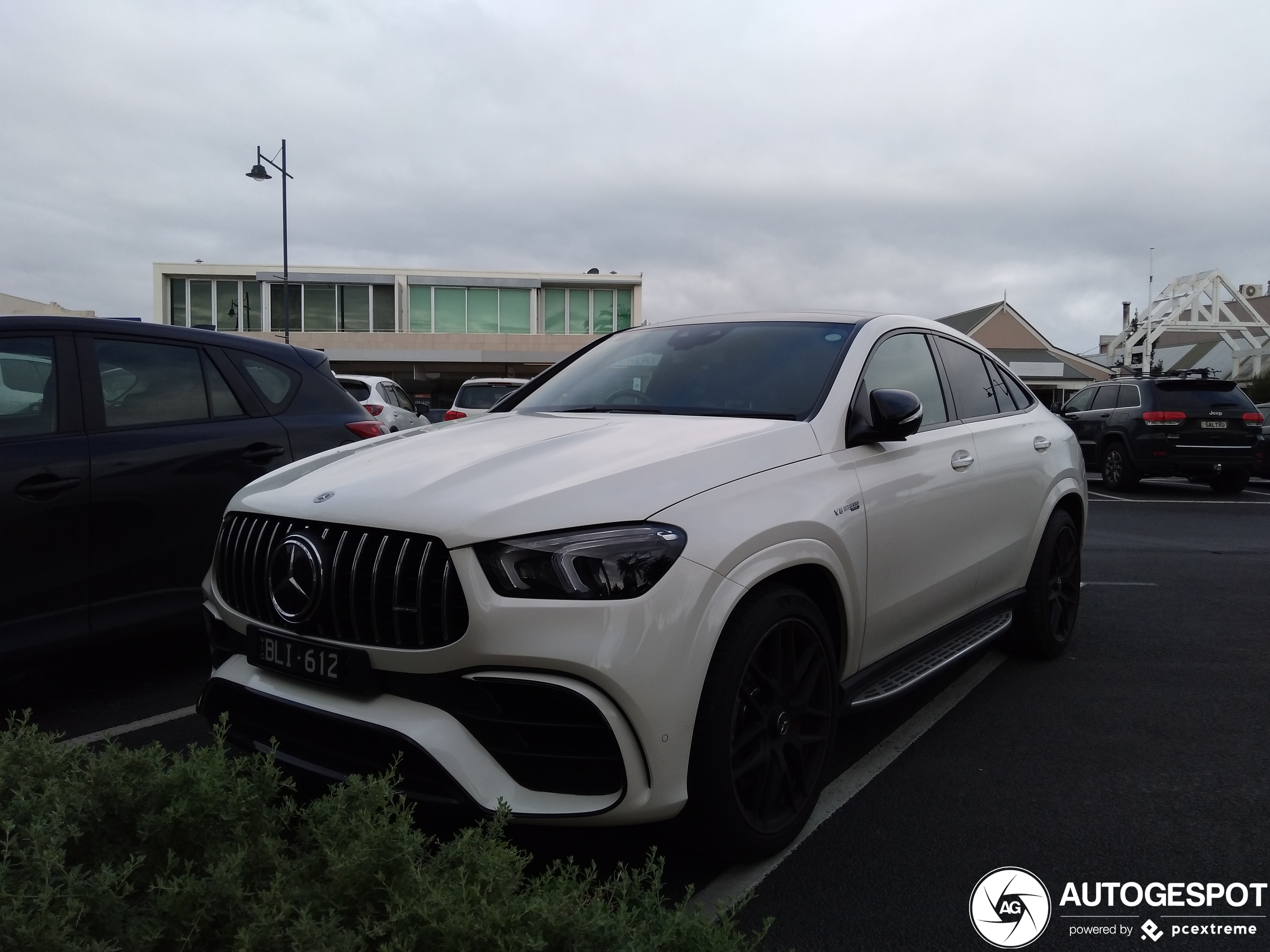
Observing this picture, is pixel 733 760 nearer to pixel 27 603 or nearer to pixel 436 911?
pixel 436 911

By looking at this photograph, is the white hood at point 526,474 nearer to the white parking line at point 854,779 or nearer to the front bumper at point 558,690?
the front bumper at point 558,690

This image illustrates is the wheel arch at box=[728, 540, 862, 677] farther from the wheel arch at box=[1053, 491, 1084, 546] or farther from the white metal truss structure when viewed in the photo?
the white metal truss structure

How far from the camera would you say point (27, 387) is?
3.84m

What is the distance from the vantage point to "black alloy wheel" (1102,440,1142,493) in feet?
47.9

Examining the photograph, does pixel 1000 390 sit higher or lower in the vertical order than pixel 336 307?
lower

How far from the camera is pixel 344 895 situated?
1.75 m

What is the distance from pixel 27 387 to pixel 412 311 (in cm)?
4468

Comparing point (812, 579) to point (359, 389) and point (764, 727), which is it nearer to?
point (764, 727)

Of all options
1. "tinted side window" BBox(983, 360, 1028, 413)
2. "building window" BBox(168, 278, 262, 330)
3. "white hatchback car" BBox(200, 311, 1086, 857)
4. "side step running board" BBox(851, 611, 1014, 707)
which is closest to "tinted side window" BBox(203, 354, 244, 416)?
"white hatchback car" BBox(200, 311, 1086, 857)

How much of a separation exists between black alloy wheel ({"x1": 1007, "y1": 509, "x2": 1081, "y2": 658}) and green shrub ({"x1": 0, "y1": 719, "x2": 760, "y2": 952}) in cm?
332

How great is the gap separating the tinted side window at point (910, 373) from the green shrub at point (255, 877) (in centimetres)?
221

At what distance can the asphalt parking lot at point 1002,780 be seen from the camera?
2590 millimetres

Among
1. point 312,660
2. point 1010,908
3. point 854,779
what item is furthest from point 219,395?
point 1010,908

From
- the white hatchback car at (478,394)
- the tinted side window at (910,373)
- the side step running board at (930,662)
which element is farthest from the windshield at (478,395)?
the side step running board at (930,662)
